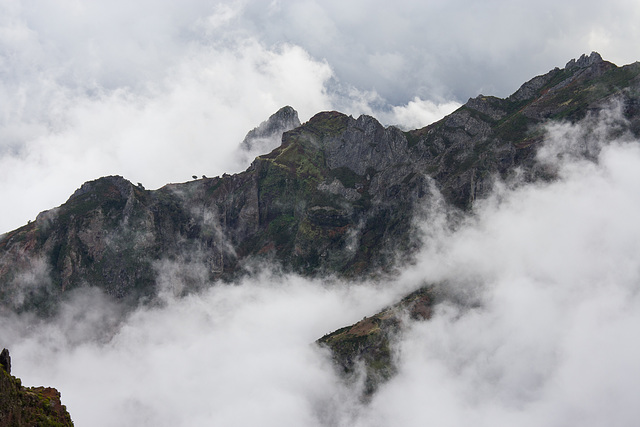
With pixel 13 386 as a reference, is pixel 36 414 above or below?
below

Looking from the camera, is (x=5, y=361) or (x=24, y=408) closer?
(x=24, y=408)

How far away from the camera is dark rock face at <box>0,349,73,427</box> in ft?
281

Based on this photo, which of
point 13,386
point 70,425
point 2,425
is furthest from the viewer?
point 70,425

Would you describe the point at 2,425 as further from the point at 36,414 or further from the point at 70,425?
the point at 70,425

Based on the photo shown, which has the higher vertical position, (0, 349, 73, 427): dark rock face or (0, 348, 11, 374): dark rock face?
(0, 348, 11, 374): dark rock face

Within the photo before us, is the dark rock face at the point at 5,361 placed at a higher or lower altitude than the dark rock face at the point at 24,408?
higher

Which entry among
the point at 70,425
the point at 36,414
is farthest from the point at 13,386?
the point at 70,425

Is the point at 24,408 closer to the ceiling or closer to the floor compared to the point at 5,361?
closer to the floor

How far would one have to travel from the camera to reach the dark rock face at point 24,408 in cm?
8569

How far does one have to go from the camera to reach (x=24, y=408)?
Result: 92.3 meters

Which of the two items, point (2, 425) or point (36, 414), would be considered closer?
point (2, 425)

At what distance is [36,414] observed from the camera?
9419 centimetres

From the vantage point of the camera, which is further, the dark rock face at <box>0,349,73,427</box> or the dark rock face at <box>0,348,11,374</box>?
the dark rock face at <box>0,348,11,374</box>

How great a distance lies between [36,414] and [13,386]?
26.0 ft
